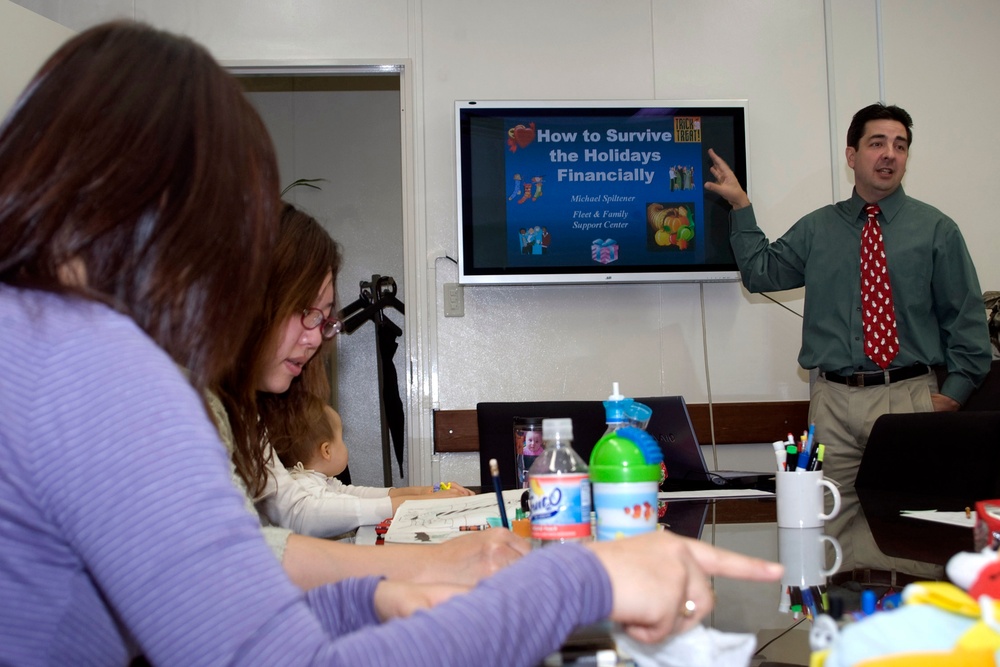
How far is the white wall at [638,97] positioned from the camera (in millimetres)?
3656

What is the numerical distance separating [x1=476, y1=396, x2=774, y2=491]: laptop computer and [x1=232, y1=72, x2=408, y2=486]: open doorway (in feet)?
9.17

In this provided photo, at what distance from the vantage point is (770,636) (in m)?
0.81

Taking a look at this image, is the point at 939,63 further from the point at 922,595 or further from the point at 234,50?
the point at 922,595

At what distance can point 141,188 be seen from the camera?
0.65 m

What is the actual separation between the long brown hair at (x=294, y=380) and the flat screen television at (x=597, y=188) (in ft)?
5.50

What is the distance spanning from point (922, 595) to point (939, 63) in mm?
3859

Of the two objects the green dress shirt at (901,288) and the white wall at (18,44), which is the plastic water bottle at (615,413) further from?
the white wall at (18,44)

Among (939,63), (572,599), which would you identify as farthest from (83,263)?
(939,63)

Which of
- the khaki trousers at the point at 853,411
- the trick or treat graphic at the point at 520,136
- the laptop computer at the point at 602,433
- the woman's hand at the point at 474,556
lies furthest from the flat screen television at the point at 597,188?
the woman's hand at the point at 474,556

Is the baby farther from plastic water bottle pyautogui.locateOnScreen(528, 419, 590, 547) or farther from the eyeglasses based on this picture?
plastic water bottle pyautogui.locateOnScreen(528, 419, 590, 547)

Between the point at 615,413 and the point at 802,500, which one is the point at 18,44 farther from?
the point at 802,500

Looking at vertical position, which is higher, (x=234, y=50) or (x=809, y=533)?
(x=234, y=50)

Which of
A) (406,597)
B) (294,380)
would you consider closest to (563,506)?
(406,597)

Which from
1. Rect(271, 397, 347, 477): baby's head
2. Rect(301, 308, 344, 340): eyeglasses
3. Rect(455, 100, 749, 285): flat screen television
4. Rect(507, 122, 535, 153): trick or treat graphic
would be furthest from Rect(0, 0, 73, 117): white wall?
Rect(301, 308, 344, 340): eyeglasses
